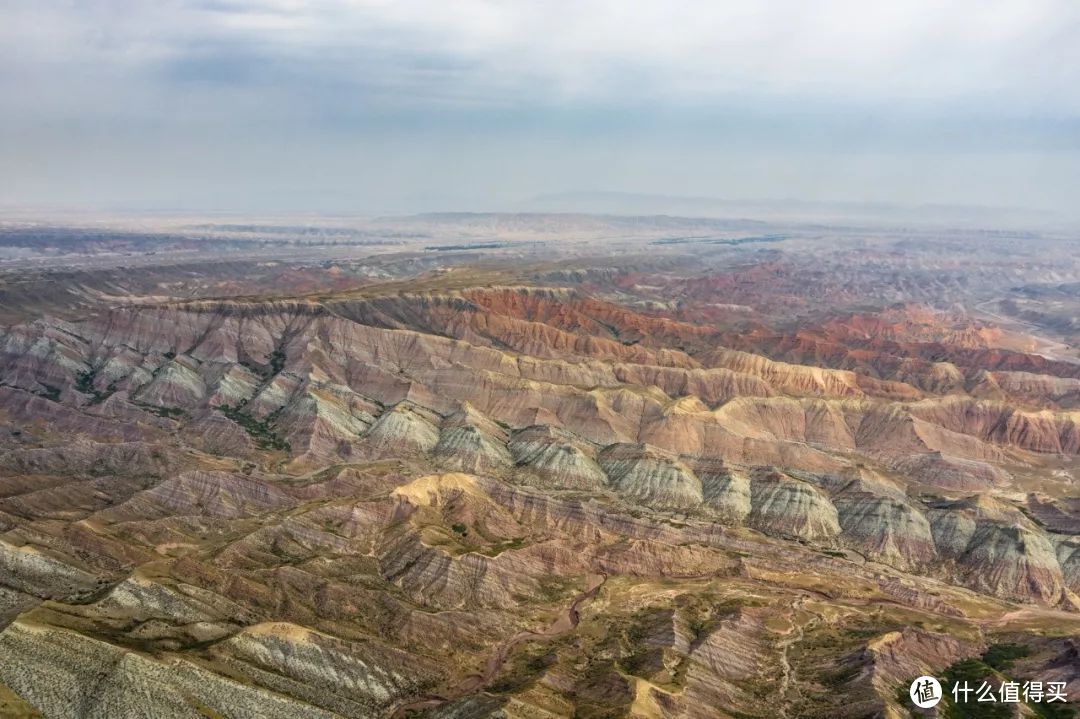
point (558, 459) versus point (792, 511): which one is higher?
point (558, 459)

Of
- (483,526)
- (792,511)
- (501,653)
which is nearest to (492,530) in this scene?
(483,526)

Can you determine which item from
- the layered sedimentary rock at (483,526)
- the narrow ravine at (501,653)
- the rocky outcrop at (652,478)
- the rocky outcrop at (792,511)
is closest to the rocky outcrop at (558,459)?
the layered sedimentary rock at (483,526)

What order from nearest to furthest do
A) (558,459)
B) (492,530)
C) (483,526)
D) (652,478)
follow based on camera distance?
(492,530)
(483,526)
(652,478)
(558,459)

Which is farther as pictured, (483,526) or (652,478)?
(652,478)

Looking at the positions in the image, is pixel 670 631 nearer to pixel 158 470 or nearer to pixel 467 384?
pixel 158 470

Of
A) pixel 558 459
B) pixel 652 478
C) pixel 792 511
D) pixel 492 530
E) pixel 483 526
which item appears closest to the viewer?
pixel 492 530

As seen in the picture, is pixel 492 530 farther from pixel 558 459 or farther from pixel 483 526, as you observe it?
pixel 558 459

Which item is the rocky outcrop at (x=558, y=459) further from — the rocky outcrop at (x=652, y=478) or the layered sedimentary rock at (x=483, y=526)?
the rocky outcrop at (x=652, y=478)

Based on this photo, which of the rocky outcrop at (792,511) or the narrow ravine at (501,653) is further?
Answer: the rocky outcrop at (792,511)

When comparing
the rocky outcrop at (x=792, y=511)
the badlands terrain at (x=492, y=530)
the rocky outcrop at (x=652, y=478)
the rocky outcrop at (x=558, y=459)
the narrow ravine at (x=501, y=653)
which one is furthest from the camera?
the rocky outcrop at (x=558, y=459)
